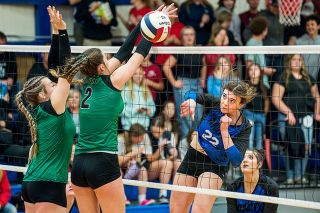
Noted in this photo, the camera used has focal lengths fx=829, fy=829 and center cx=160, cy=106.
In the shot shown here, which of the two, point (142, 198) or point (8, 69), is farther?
point (8, 69)

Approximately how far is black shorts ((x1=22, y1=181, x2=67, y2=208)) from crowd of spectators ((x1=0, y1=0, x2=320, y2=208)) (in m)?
2.60

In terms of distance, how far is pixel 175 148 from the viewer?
1067cm

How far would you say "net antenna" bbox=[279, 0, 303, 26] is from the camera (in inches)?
519

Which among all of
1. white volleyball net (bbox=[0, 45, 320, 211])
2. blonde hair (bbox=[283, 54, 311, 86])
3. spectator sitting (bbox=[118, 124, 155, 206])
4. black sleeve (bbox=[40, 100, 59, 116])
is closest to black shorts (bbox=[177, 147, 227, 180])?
black sleeve (bbox=[40, 100, 59, 116])

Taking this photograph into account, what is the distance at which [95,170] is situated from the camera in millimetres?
7363

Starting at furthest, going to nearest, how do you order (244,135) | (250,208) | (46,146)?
1. (250,208)
2. (244,135)
3. (46,146)

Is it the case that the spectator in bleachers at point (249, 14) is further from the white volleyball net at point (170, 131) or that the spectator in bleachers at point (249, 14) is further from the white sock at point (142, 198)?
the white sock at point (142, 198)

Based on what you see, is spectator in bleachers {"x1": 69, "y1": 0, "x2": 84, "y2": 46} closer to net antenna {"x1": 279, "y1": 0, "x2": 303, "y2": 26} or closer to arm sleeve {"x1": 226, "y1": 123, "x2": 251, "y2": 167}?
net antenna {"x1": 279, "y1": 0, "x2": 303, "y2": 26}

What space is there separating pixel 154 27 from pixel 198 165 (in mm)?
1459

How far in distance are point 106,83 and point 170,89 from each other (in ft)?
15.6

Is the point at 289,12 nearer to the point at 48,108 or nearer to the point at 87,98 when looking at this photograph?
the point at 87,98

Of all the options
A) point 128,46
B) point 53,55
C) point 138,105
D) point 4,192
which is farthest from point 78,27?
point 128,46

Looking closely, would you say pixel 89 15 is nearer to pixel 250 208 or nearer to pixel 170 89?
pixel 170 89

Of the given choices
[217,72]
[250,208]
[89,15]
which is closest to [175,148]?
[217,72]
